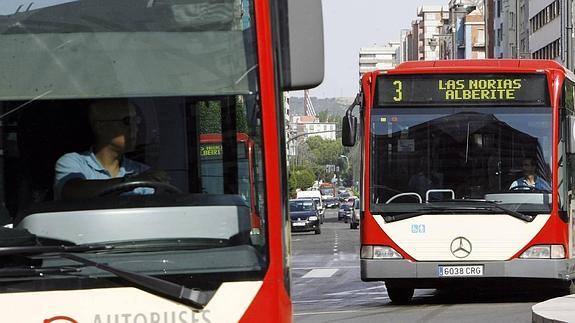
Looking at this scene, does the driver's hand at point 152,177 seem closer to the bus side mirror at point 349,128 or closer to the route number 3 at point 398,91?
the bus side mirror at point 349,128

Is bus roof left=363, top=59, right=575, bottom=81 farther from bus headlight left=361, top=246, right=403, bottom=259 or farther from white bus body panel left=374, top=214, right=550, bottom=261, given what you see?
bus headlight left=361, top=246, right=403, bottom=259

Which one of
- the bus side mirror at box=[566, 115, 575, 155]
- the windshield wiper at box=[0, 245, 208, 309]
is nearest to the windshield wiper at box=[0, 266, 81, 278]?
the windshield wiper at box=[0, 245, 208, 309]

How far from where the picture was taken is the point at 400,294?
780 inches

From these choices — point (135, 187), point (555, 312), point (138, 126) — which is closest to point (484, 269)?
point (555, 312)

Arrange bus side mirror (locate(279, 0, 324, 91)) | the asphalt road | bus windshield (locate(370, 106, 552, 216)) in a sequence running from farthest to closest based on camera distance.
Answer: bus windshield (locate(370, 106, 552, 216)) < the asphalt road < bus side mirror (locate(279, 0, 324, 91))

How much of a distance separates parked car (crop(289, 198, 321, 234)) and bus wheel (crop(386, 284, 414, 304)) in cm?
4413

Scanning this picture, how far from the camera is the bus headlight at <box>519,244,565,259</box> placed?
17.5 m

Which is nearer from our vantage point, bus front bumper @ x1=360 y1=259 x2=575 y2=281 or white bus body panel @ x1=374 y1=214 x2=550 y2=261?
bus front bumper @ x1=360 y1=259 x2=575 y2=281

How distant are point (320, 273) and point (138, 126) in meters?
24.0

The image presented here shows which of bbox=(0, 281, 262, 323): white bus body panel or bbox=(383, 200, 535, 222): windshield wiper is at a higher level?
bbox=(0, 281, 262, 323): white bus body panel

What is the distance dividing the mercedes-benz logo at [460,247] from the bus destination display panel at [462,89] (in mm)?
1737

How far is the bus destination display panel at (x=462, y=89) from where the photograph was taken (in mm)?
17641

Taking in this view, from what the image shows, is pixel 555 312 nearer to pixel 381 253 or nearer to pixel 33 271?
pixel 381 253

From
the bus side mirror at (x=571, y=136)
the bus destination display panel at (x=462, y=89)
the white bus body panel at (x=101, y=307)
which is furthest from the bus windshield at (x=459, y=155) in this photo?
the white bus body panel at (x=101, y=307)
